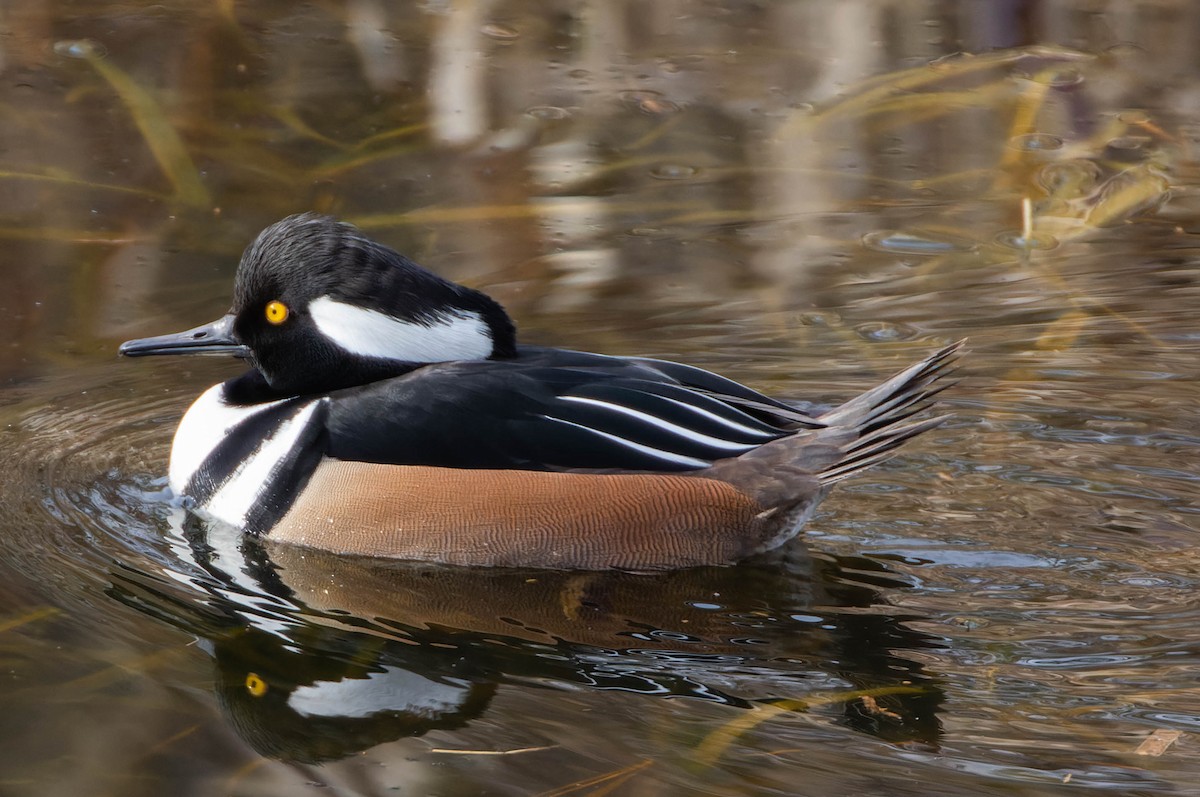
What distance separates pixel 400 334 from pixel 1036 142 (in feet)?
16.1

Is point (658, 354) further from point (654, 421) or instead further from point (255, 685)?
point (255, 685)

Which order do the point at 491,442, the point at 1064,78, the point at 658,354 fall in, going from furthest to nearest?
the point at 1064,78 → the point at 658,354 → the point at 491,442

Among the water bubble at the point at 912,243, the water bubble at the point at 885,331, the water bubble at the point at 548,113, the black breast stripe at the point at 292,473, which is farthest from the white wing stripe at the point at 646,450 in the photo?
the water bubble at the point at 548,113

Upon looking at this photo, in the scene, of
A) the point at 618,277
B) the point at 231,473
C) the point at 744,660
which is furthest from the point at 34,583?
the point at 618,277

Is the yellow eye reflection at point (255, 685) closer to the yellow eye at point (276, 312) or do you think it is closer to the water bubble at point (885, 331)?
the yellow eye at point (276, 312)

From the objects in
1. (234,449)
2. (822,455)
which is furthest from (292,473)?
(822,455)

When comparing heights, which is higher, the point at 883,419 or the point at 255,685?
the point at 883,419

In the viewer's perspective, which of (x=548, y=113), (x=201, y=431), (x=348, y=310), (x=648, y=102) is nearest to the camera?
(x=348, y=310)

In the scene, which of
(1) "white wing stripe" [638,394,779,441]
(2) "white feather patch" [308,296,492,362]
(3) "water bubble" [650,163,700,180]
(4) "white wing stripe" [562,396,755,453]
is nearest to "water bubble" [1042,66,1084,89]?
(3) "water bubble" [650,163,700,180]

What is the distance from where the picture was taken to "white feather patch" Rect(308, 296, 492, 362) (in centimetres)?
507

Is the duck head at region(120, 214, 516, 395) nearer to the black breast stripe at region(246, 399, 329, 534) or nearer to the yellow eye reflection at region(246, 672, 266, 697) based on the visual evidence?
Answer: the black breast stripe at region(246, 399, 329, 534)

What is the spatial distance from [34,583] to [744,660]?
2.24m

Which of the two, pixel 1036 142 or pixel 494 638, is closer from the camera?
pixel 494 638

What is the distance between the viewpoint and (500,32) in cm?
998
